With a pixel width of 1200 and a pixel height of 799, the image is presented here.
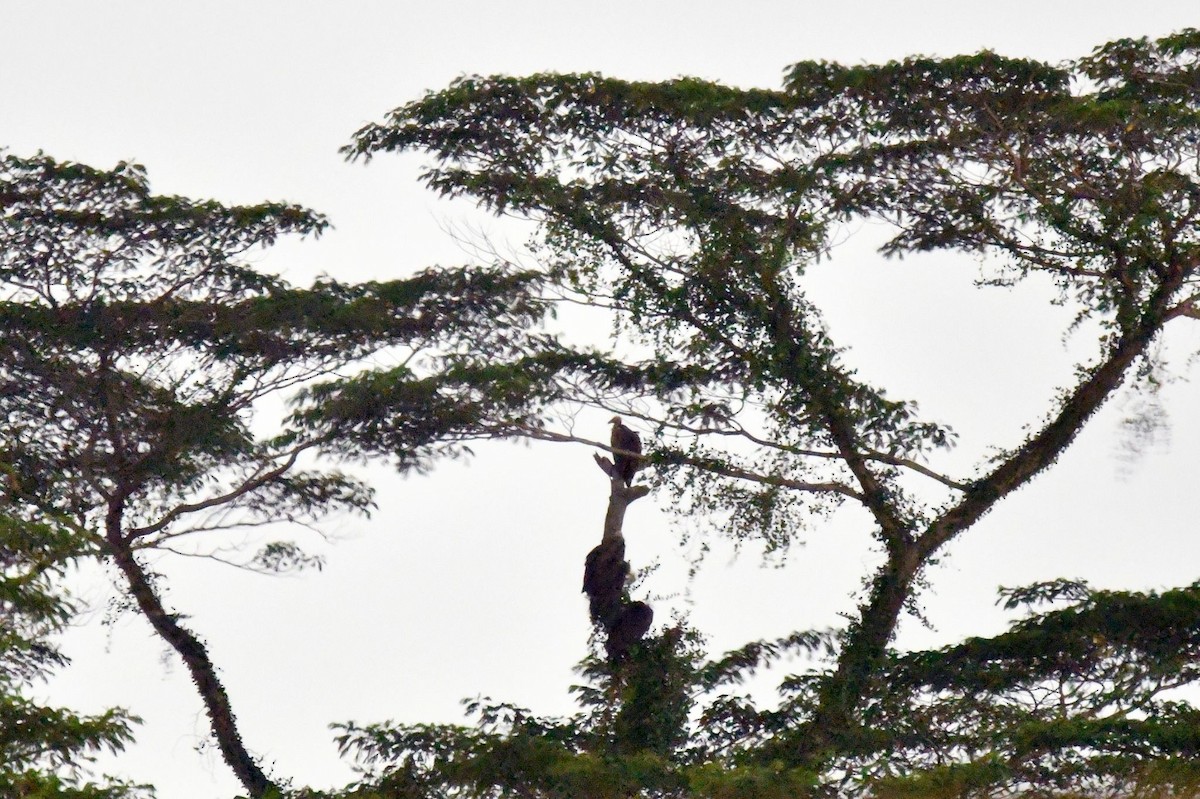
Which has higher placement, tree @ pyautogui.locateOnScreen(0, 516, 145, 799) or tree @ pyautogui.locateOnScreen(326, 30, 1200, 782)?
tree @ pyautogui.locateOnScreen(326, 30, 1200, 782)

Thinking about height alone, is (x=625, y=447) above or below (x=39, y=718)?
above

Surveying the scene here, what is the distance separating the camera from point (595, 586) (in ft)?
42.0

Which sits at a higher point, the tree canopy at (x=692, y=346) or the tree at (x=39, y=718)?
the tree canopy at (x=692, y=346)

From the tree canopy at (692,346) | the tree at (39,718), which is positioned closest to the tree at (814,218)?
the tree canopy at (692,346)

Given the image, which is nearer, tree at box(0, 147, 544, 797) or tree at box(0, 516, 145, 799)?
tree at box(0, 516, 145, 799)

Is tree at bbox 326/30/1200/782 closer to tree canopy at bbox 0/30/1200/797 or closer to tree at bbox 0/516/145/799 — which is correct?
tree canopy at bbox 0/30/1200/797

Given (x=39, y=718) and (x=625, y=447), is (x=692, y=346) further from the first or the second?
(x=39, y=718)

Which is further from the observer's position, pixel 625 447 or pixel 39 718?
pixel 625 447

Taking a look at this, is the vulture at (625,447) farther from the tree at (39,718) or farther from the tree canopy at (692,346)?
the tree at (39,718)

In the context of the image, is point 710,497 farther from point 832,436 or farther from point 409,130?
point 409,130

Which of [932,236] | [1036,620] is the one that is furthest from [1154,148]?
[1036,620]

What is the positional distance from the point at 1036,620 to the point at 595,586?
2943mm

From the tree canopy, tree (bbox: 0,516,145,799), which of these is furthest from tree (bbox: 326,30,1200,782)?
tree (bbox: 0,516,145,799)

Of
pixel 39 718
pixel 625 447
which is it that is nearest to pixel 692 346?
pixel 625 447
